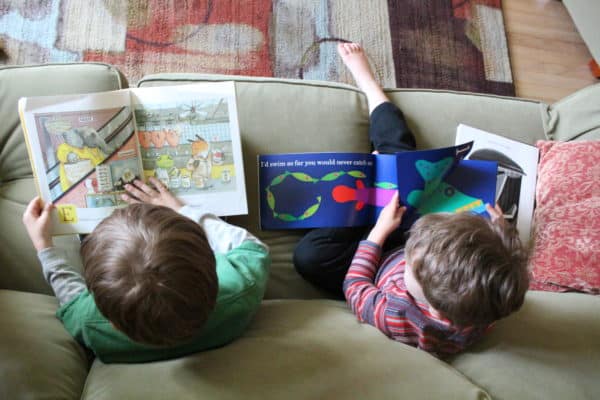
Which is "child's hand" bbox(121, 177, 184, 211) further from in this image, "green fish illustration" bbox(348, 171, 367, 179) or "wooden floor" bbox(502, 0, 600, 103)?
"wooden floor" bbox(502, 0, 600, 103)

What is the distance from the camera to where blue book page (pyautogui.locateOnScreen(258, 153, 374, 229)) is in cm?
98

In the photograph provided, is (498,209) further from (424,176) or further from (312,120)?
(312,120)

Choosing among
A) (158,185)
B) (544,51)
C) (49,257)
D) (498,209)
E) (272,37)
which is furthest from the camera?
(544,51)

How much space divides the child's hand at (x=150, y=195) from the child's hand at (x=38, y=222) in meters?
0.14

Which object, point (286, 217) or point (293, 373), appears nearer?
point (293, 373)

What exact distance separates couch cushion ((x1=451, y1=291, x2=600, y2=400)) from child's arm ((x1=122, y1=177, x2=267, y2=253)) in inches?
16.9

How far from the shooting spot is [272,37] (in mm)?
1444

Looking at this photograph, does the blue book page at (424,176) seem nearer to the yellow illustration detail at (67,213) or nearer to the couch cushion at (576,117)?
the couch cushion at (576,117)

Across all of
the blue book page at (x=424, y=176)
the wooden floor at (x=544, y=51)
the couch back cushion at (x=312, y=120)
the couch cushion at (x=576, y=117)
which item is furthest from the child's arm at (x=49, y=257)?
the wooden floor at (x=544, y=51)

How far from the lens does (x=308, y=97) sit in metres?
1.04

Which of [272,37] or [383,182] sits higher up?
[272,37]

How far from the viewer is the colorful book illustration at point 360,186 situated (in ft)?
3.21

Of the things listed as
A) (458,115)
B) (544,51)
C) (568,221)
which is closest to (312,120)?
(458,115)

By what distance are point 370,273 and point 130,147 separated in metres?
0.54
